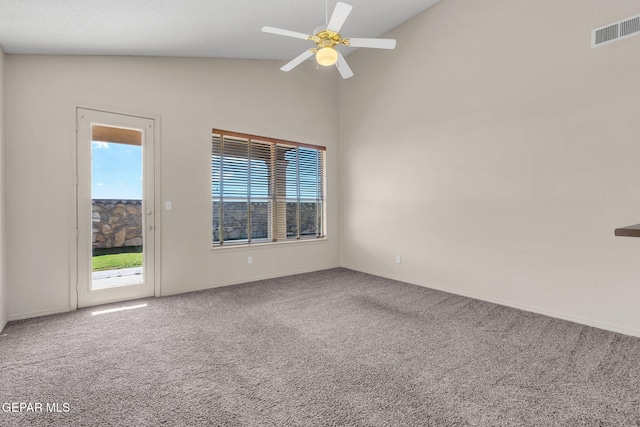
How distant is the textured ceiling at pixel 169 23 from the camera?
8.45 feet

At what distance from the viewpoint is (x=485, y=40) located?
3.74 m

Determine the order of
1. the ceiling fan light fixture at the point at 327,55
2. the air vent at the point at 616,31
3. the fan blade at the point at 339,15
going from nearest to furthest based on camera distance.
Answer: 1. the fan blade at the point at 339,15
2. the ceiling fan light fixture at the point at 327,55
3. the air vent at the point at 616,31

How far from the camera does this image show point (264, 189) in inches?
198

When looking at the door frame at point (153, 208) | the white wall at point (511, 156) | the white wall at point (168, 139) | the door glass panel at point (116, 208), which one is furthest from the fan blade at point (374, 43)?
the door glass panel at point (116, 208)

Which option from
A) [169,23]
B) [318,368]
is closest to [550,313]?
[318,368]

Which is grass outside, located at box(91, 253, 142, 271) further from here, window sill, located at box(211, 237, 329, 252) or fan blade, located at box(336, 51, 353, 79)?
fan blade, located at box(336, 51, 353, 79)

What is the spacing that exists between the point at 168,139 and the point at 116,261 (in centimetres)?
166

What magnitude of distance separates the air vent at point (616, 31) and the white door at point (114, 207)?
4.88m

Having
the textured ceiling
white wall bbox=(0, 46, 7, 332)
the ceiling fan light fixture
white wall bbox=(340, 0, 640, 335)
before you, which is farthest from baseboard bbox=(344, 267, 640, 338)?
white wall bbox=(0, 46, 7, 332)

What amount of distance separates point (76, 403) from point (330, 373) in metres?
1.55

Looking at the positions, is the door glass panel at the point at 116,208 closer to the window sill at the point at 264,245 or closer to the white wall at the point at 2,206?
the white wall at the point at 2,206

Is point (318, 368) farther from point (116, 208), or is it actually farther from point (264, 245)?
point (116, 208)

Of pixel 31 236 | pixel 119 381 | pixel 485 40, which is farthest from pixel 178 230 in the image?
pixel 485 40

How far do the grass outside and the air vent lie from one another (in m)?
5.42
